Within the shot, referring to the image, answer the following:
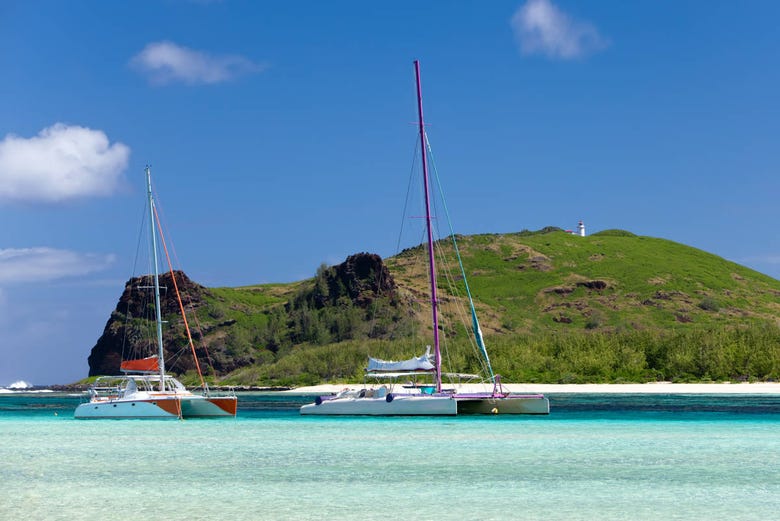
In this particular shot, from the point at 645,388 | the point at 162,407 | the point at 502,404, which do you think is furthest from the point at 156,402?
the point at 645,388

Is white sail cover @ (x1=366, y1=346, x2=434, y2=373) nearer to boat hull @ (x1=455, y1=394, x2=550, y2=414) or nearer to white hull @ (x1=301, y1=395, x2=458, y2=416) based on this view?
white hull @ (x1=301, y1=395, x2=458, y2=416)

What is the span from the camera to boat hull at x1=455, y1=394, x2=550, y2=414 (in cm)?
6281

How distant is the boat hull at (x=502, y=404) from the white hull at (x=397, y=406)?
1.02 metres

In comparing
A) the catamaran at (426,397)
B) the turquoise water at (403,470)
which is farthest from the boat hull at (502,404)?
the turquoise water at (403,470)

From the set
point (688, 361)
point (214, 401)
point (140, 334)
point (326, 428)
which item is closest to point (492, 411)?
point (326, 428)

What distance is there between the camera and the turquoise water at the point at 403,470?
1032 inches

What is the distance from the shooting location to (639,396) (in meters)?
Answer: 96.0

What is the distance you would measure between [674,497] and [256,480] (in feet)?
43.2

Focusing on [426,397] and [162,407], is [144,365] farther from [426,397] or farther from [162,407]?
Answer: [426,397]

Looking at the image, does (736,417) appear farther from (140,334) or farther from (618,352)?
(140,334)

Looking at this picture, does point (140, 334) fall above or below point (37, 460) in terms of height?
above

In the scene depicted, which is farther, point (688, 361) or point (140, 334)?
point (140, 334)

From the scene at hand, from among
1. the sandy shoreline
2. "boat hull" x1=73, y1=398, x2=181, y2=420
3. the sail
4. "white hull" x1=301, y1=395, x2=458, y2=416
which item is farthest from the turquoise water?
the sandy shoreline

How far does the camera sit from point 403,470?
3419 centimetres
